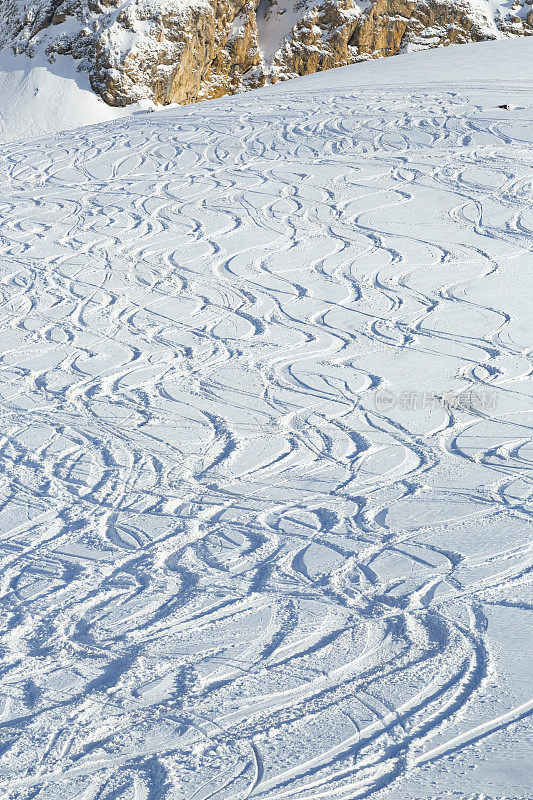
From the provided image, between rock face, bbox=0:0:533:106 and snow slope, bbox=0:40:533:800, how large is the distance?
17.6 meters

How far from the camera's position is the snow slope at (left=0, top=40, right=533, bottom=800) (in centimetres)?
218

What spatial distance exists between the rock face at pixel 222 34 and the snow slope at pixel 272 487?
17620 mm

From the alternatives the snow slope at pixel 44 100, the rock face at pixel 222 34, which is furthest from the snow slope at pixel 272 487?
the rock face at pixel 222 34

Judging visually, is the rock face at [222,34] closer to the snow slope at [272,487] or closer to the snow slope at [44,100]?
the snow slope at [44,100]

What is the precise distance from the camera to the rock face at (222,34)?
23.6 meters

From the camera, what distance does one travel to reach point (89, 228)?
7617 mm

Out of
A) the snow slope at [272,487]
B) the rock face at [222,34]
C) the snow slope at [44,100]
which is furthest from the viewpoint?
the rock face at [222,34]

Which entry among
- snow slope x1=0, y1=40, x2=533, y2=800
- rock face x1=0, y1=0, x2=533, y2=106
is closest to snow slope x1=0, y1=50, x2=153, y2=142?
rock face x1=0, y1=0, x2=533, y2=106

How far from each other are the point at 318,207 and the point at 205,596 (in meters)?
5.36

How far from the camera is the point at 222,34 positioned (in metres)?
26.0

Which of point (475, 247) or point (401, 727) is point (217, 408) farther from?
point (475, 247)

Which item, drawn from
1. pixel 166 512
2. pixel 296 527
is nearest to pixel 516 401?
pixel 296 527

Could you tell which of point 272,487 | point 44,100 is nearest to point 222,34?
point 44,100

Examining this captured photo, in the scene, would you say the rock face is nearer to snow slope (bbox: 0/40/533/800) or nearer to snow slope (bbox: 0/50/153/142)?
snow slope (bbox: 0/50/153/142)
